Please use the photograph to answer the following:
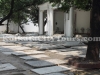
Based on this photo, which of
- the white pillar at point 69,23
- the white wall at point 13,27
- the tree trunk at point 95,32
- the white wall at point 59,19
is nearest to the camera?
the tree trunk at point 95,32

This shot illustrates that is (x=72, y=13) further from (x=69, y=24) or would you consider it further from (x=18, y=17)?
(x=18, y=17)

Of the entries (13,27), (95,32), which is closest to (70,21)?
(95,32)

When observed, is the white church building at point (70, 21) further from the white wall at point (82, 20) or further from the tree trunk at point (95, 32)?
the tree trunk at point (95, 32)

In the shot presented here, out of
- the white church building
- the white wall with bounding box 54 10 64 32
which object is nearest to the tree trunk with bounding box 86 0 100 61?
the white church building

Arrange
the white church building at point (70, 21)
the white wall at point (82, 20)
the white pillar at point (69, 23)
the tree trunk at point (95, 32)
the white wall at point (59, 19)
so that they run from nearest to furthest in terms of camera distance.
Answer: the tree trunk at point (95, 32), the white pillar at point (69, 23), the white church building at point (70, 21), the white wall at point (82, 20), the white wall at point (59, 19)

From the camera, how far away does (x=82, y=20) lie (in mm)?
18719

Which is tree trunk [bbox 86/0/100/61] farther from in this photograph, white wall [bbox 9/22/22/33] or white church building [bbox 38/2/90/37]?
white wall [bbox 9/22/22/33]

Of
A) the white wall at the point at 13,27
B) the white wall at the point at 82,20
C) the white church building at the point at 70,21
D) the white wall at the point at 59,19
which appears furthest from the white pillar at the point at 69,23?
the white wall at the point at 13,27

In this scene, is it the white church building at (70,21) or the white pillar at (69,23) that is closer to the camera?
the white pillar at (69,23)

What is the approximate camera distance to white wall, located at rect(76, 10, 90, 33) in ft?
60.7

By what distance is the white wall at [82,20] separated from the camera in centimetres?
1850

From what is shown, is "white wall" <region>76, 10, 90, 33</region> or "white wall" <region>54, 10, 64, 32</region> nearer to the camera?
"white wall" <region>76, 10, 90, 33</region>

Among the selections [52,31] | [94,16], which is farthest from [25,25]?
[94,16]

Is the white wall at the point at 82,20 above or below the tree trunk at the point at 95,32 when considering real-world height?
above
